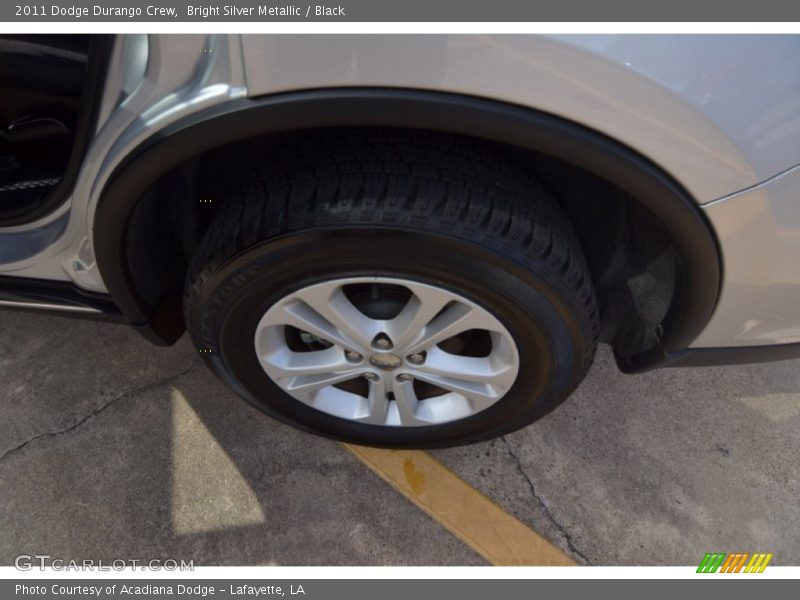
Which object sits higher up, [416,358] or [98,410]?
[416,358]

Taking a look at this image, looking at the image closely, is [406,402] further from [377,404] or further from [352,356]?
[352,356]

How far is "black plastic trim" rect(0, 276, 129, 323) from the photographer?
159 centimetres

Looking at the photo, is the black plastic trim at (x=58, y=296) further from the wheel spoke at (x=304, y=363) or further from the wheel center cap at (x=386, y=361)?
the wheel center cap at (x=386, y=361)

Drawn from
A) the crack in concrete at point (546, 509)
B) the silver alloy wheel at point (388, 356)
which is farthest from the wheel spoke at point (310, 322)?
the crack in concrete at point (546, 509)

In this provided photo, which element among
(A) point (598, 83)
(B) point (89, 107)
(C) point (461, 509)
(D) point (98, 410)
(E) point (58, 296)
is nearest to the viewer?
(A) point (598, 83)

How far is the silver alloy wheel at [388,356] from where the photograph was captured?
4.43 feet

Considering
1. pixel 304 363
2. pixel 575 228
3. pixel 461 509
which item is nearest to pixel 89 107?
pixel 304 363

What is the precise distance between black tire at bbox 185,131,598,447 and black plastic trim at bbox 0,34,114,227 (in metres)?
0.29

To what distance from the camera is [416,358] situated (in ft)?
4.90

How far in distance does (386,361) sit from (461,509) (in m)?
0.54

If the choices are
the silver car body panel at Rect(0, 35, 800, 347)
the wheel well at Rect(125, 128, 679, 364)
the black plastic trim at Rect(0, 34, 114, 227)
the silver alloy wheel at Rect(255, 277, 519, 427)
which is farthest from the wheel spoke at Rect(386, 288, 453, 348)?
the black plastic trim at Rect(0, 34, 114, 227)

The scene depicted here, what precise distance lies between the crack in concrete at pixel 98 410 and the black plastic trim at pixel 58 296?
0.39m

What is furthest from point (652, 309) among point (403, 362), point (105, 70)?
point (105, 70)

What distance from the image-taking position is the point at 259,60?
3.32 feet
